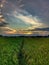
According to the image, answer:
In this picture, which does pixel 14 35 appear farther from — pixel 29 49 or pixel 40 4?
pixel 40 4

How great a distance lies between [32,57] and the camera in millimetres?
1139

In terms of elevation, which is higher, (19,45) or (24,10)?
→ (24,10)

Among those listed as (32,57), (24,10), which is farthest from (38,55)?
(24,10)

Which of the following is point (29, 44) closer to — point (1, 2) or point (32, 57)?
point (32, 57)

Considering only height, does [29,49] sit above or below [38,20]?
below

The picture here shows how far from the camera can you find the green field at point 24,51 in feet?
3.68

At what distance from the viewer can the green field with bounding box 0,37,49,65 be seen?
1122 mm

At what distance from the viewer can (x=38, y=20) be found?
1191 mm

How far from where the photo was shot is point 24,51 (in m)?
1.17

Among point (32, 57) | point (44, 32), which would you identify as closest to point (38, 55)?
point (32, 57)

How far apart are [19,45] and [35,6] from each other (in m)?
0.23

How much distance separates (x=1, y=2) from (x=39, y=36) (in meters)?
0.29

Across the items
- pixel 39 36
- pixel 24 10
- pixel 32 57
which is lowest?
pixel 32 57

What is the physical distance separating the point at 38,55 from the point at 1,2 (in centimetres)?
36
